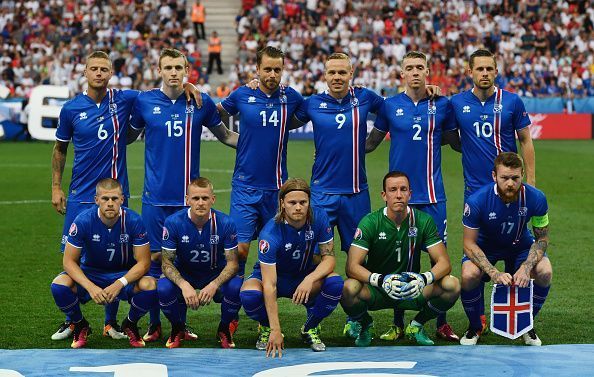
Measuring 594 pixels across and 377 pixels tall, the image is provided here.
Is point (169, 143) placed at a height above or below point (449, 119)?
below

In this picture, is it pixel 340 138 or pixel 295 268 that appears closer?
pixel 295 268

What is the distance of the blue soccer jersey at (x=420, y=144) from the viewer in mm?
8492

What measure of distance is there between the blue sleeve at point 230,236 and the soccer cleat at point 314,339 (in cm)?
86

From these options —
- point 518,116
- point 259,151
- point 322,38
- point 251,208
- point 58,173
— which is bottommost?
point 251,208

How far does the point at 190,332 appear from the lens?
27.3ft

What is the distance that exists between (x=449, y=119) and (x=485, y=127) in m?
0.31

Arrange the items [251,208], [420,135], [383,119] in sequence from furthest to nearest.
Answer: [251,208], [383,119], [420,135]

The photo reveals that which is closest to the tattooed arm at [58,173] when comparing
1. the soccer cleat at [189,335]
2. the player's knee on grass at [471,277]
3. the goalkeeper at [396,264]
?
the soccer cleat at [189,335]

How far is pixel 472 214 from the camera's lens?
7996 millimetres

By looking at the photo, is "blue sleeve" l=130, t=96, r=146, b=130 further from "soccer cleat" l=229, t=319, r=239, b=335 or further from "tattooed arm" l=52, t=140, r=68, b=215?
"soccer cleat" l=229, t=319, r=239, b=335

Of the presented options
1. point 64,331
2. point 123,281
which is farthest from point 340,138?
point 64,331

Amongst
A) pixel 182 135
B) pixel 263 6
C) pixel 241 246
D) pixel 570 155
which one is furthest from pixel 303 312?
pixel 263 6

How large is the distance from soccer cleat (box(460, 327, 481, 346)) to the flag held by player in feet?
0.67

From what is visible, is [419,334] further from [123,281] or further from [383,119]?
[123,281]
